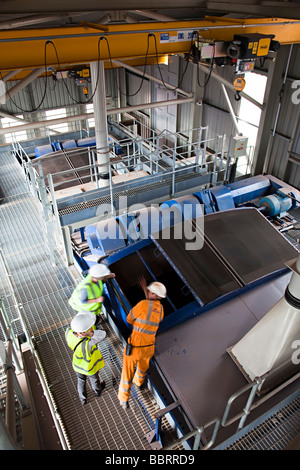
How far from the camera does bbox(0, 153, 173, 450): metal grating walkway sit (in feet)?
13.2

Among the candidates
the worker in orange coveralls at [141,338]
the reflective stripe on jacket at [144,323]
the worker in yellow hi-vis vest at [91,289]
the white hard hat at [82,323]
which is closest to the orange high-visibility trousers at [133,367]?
the worker in orange coveralls at [141,338]

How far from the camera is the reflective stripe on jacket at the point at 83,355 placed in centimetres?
390

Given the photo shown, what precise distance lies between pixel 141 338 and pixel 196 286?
3.62 ft

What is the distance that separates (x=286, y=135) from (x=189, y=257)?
677 cm

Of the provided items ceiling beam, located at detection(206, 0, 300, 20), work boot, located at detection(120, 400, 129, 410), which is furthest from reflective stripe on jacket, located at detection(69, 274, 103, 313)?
ceiling beam, located at detection(206, 0, 300, 20)

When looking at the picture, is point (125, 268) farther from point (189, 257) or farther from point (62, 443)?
point (62, 443)

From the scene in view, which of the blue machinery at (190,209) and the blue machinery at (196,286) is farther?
the blue machinery at (190,209)

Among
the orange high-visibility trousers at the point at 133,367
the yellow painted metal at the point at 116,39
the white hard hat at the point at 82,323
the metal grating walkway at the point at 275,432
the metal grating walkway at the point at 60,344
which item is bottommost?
the metal grating walkway at the point at 60,344

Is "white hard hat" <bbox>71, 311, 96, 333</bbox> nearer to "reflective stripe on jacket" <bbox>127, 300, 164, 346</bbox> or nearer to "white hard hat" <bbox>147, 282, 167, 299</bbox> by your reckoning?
"reflective stripe on jacket" <bbox>127, 300, 164, 346</bbox>

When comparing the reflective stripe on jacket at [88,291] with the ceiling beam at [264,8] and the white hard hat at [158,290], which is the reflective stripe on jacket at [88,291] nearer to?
the white hard hat at [158,290]

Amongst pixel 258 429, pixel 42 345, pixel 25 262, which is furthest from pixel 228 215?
pixel 25 262

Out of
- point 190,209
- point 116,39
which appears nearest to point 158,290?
point 190,209

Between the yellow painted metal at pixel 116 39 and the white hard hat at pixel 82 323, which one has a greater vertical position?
the yellow painted metal at pixel 116 39

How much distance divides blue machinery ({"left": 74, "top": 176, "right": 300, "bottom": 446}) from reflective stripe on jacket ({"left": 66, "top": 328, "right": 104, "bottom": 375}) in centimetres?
74
